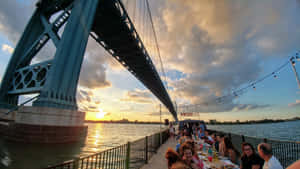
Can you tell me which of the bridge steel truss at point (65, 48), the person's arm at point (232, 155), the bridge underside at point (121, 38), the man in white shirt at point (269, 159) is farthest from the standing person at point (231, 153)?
the bridge underside at point (121, 38)

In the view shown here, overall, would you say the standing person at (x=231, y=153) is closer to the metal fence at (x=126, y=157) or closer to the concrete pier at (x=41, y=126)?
the metal fence at (x=126, y=157)

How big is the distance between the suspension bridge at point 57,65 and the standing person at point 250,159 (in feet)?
31.9

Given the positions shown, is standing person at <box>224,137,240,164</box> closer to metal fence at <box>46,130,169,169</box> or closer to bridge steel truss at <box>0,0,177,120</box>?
metal fence at <box>46,130,169,169</box>

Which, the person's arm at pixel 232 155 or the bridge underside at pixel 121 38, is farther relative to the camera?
the bridge underside at pixel 121 38

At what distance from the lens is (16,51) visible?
15.8 metres

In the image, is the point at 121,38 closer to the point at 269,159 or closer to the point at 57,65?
the point at 57,65

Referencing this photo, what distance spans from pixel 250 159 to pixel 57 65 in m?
12.3

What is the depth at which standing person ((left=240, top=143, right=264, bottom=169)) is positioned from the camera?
2.84 metres

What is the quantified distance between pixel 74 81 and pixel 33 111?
3.53m

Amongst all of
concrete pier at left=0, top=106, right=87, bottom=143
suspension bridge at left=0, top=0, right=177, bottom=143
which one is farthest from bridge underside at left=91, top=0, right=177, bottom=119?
concrete pier at left=0, top=106, right=87, bottom=143

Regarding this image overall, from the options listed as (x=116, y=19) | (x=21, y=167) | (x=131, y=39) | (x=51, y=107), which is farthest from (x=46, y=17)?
(x=21, y=167)

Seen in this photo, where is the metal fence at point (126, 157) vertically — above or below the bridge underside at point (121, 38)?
below

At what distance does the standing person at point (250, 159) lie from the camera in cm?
284

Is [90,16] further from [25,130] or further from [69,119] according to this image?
[25,130]
